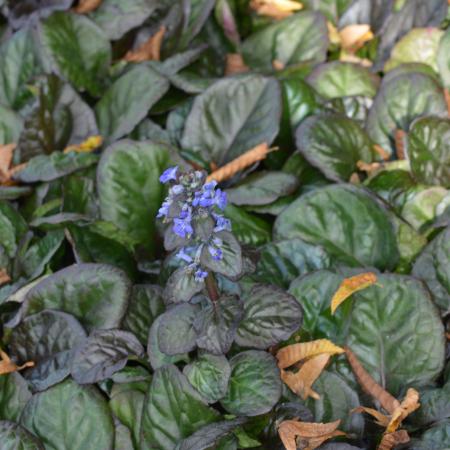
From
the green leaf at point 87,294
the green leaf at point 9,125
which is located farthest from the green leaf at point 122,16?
the green leaf at point 87,294

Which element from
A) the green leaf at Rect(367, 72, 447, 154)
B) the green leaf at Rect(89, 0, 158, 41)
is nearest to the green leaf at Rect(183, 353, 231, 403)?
the green leaf at Rect(367, 72, 447, 154)

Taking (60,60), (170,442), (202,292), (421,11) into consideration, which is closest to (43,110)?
(60,60)

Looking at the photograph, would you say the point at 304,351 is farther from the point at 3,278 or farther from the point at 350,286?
the point at 3,278

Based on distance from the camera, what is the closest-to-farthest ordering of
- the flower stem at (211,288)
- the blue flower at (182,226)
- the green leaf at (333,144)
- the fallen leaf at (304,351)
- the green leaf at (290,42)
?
1. the blue flower at (182,226)
2. the flower stem at (211,288)
3. the fallen leaf at (304,351)
4. the green leaf at (333,144)
5. the green leaf at (290,42)

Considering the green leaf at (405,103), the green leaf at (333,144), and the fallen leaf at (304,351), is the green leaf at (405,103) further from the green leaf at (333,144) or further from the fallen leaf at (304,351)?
the fallen leaf at (304,351)

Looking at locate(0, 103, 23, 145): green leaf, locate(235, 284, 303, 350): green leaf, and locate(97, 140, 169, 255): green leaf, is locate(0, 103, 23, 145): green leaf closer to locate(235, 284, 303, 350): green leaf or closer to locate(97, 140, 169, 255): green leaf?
locate(97, 140, 169, 255): green leaf

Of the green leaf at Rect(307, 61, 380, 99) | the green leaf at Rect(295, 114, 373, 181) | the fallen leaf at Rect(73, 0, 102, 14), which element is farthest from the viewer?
the fallen leaf at Rect(73, 0, 102, 14)

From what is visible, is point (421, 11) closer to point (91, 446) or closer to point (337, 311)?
point (337, 311)
